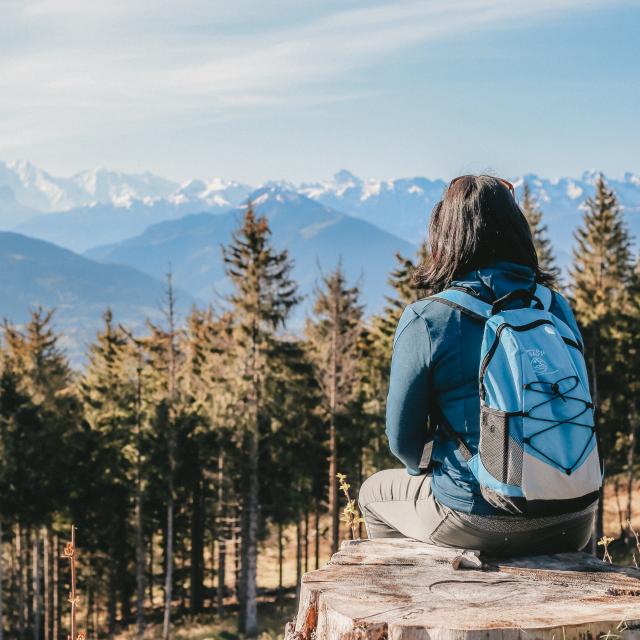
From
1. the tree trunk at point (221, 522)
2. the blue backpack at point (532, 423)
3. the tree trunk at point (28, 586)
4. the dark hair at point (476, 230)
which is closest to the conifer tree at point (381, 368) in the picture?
the tree trunk at point (221, 522)

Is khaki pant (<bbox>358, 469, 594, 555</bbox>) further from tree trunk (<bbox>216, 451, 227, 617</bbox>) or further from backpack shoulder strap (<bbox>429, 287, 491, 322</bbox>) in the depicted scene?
tree trunk (<bbox>216, 451, 227, 617</bbox>)

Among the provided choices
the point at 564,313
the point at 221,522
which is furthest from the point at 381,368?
the point at 564,313

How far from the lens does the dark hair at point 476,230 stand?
3838mm

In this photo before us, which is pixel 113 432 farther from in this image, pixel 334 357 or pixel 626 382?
pixel 626 382

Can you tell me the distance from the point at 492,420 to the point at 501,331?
1.37 ft

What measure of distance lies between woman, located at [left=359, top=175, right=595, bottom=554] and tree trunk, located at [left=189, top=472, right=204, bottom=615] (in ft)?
93.3

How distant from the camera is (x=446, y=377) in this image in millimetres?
3816

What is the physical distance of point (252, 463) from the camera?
2566cm

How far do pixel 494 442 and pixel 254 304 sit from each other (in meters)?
21.0

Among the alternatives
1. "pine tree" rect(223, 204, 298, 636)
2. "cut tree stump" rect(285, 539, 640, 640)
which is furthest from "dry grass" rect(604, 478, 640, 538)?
"cut tree stump" rect(285, 539, 640, 640)

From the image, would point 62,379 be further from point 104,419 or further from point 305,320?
point 305,320

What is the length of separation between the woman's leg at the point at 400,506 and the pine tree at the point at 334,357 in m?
21.2

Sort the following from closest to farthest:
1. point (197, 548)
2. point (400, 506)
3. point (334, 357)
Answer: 1. point (400, 506)
2. point (334, 357)
3. point (197, 548)

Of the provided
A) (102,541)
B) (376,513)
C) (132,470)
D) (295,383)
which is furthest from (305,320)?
(376,513)
